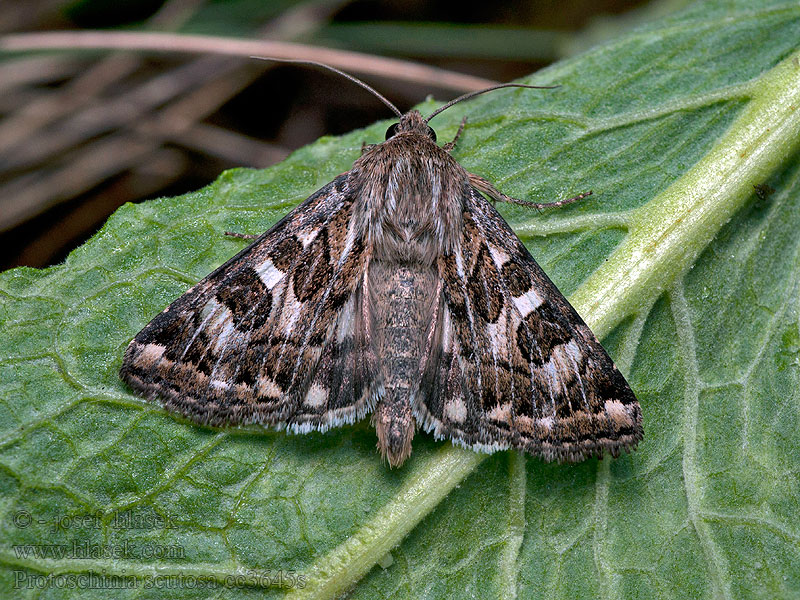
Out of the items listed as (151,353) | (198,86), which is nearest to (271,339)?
(151,353)

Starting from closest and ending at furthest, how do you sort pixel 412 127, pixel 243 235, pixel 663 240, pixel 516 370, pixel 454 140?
pixel 516 370 < pixel 663 240 < pixel 243 235 < pixel 412 127 < pixel 454 140

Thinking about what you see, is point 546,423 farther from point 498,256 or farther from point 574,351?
point 498,256

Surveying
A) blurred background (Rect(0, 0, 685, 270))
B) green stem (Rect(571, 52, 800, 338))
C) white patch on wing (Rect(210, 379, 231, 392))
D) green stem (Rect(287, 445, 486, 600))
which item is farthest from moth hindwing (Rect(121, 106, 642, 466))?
blurred background (Rect(0, 0, 685, 270))

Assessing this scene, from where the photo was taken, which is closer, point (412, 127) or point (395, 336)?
point (395, 336)

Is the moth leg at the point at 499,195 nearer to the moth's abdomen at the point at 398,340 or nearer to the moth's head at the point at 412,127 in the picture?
the moth's head at the point at 412,127

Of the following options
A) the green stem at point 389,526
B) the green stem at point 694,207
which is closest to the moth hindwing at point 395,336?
the green stem at point 389,526

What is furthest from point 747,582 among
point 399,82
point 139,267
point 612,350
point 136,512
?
point 399,82
